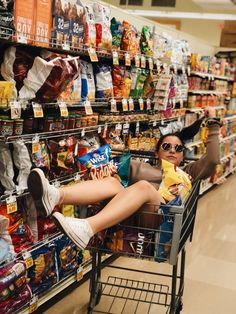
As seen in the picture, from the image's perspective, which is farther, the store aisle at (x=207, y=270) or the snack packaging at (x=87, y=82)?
the snack packaging at (x=87, y=82)

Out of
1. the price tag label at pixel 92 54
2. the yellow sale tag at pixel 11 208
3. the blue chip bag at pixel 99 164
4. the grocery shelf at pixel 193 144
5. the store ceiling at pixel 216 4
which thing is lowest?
the yellow sale tag at pixel 11 208

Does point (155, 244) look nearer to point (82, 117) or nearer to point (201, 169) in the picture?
point (201, 169)

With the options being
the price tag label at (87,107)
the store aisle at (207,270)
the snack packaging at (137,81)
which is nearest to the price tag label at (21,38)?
the price tag label at (87,107)

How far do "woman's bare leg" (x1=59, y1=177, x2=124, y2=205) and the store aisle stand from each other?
0.98 metres

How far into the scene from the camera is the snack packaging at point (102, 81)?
330 centimetres

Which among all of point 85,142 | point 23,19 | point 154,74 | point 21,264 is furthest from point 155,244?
point 154,74

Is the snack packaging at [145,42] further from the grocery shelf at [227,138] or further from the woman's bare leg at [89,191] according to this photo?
the grocery shelf at [227,138]

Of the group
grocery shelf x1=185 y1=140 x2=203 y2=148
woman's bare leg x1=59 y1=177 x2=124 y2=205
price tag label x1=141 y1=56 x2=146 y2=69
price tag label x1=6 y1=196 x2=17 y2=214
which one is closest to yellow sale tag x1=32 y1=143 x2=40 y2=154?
price tag label x1=6 y1=196 x2=17 y2=214

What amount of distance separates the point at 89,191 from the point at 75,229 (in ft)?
1.06

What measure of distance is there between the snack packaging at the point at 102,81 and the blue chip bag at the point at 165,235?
4.68ft

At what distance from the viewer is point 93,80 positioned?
3.22 metres

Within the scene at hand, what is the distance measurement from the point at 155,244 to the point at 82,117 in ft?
4.07

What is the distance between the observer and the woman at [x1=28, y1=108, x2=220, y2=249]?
6.63ft

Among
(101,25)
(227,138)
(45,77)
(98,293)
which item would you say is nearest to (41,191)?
(45,77)
